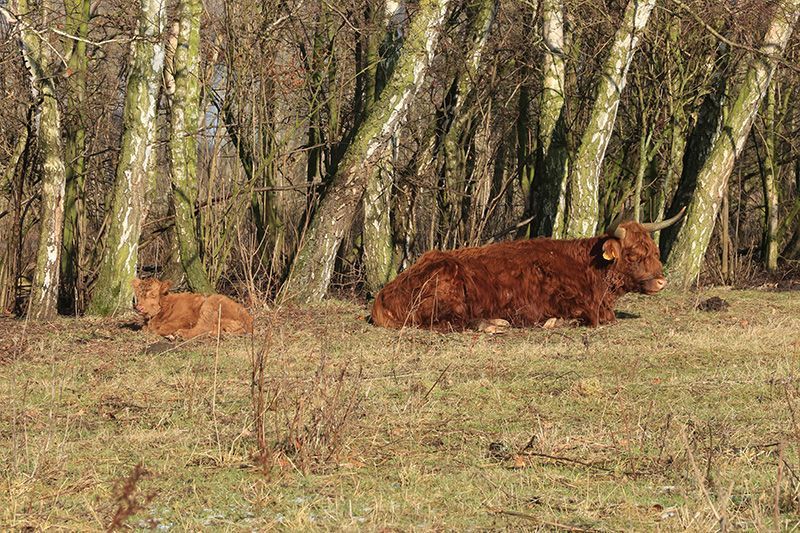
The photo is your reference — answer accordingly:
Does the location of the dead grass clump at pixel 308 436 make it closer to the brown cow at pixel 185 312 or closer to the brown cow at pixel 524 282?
the brown cow at pixel 185 312

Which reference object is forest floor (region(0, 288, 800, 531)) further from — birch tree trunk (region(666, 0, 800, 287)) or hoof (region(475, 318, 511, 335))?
birch tree trunk (region(666, 0, 800, 287))

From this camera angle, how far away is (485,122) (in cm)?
1789

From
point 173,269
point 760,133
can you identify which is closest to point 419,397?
point 173,269

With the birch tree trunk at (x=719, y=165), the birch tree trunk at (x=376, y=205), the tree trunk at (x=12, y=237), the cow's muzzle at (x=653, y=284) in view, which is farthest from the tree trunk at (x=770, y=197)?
the tree trunk at (x=12, y=237)

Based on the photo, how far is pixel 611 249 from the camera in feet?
40.1

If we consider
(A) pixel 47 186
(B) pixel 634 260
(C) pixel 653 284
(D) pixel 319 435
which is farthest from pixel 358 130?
(D) pixel 319 435

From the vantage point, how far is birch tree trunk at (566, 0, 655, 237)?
14.5m

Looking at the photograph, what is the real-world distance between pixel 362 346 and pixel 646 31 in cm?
784

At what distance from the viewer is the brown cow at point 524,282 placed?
39.0ft

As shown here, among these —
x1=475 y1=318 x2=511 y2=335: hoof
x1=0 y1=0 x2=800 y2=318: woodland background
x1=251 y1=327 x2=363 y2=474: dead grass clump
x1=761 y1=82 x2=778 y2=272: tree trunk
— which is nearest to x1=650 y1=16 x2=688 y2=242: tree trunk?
x1=0 y1=0 x2=800 y2=318: woodland background

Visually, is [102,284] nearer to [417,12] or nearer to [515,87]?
[417,12]

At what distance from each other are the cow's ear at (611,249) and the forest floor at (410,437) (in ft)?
5.15

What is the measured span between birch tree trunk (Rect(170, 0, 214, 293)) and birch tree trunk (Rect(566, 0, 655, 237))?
4.77m

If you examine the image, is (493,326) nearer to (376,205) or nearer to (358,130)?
(358,130)
